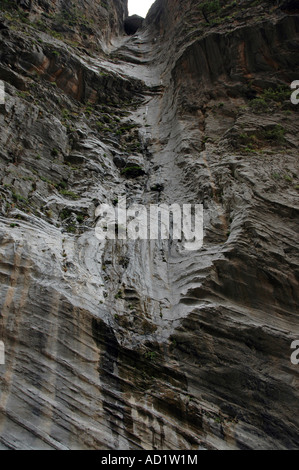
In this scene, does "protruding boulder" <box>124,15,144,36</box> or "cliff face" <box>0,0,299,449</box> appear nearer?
"cliff face" <box>0,0,299,449</box>

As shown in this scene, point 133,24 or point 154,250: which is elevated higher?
point 133,24

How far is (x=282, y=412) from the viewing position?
8820mm

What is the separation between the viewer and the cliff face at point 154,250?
328 inches

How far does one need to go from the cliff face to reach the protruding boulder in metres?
18.2

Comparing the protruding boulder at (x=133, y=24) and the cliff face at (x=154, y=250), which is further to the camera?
the protruding boulder at (x=133, y=24)

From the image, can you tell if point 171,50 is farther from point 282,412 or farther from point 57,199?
point 282,412

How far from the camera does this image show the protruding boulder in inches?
1491

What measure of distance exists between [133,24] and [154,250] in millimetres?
34431

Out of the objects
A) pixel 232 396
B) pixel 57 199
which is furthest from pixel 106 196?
pixel 232 396

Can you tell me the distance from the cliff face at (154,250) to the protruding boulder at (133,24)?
18.2m

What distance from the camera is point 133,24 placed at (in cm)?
3816

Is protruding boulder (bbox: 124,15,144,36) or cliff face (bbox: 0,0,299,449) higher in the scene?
protruding boulder (bbox: 124,15,144,36)

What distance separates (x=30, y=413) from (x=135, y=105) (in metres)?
19.3

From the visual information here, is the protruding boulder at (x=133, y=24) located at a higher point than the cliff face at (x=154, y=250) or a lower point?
higher
